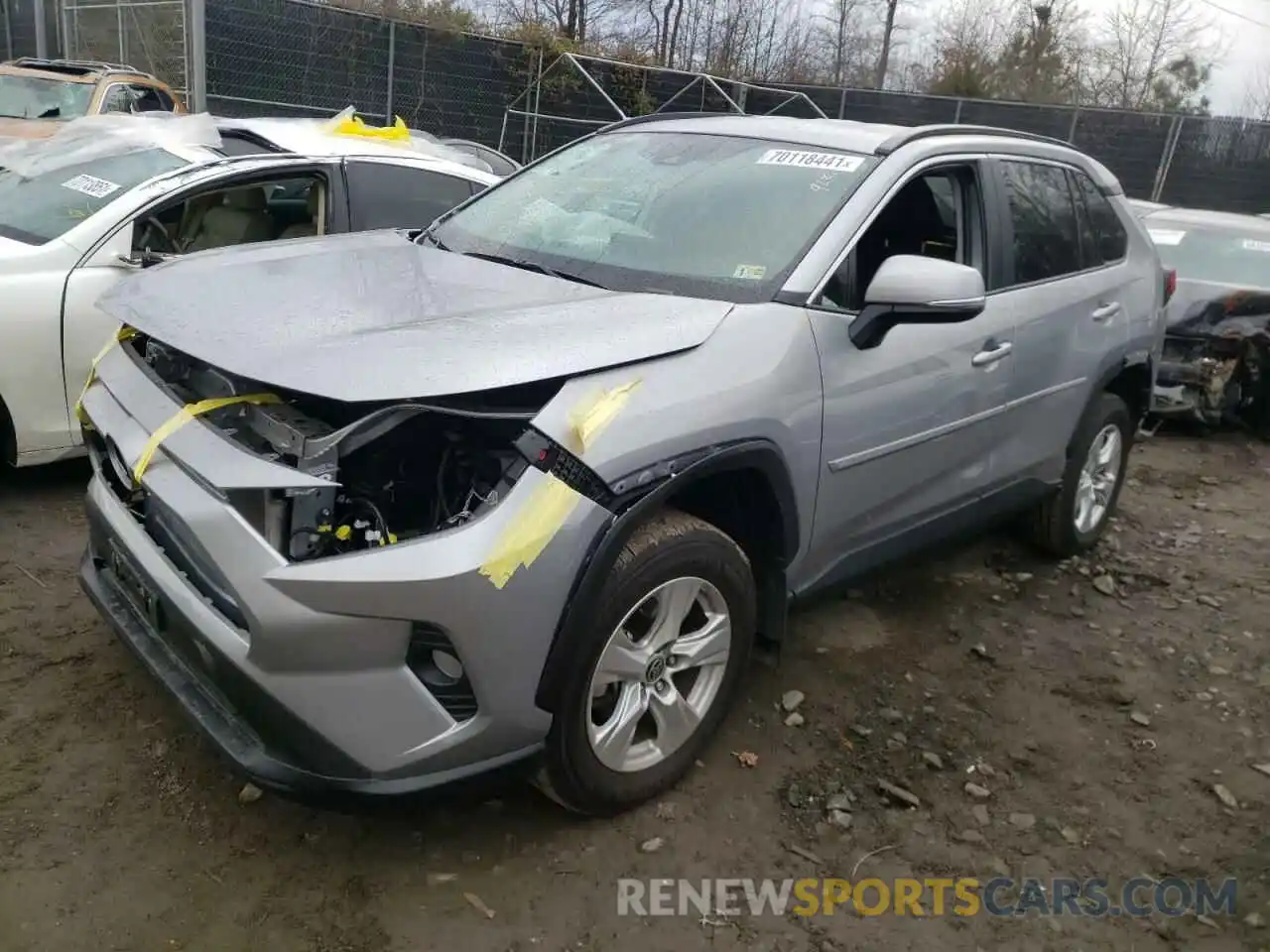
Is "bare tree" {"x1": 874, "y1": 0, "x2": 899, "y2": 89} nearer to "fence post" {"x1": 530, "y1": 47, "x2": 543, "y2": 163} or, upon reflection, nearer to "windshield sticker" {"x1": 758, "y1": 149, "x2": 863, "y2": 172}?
"fence post" {"x1": 530, "y1": 47, "x2": 543, "y2": 163}

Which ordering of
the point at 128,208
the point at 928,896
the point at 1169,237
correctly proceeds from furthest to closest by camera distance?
1. the point at 1169,237
2. the point at 128,208
3. the point at 928,896

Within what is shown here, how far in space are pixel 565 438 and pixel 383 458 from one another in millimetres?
432

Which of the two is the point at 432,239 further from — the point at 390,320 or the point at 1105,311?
the point at 1105,311

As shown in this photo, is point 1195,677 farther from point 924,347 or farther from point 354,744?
point 354,744

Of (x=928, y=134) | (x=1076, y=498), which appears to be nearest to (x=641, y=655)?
(x=928, y=134)

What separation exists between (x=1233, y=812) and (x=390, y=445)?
2.76m

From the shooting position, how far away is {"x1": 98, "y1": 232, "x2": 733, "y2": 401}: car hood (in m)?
2.32

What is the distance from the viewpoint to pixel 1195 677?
13.3 ft

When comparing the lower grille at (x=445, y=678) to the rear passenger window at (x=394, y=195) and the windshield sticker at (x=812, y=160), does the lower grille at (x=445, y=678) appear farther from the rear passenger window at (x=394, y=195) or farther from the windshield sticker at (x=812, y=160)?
the rear passenger window at (x=394, y=195)

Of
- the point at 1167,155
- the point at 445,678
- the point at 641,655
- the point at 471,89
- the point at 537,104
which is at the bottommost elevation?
the point at 641,655

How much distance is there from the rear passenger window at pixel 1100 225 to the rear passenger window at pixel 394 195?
3.00 m

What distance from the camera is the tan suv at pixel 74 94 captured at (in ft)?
32.9

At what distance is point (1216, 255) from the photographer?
765cm

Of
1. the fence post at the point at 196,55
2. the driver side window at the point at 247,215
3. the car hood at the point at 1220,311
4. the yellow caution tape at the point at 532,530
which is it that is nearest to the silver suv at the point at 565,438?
the yellow caution tape at the point at 532,530
